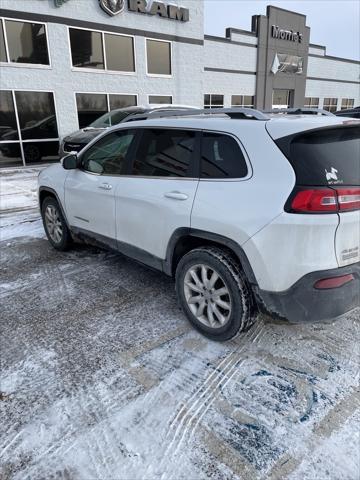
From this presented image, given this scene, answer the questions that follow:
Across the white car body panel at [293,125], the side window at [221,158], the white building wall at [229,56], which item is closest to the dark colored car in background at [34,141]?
the white building wall at [229,56]

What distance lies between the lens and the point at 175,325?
320 cm

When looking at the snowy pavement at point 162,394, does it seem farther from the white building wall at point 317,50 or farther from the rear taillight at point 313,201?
the white building wall at point 317,50

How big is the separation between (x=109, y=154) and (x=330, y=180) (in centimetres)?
236

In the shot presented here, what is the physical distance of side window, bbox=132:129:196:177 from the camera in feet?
9.84

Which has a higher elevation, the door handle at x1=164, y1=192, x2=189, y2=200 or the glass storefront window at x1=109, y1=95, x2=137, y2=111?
the glass storefront window at x1=109, y1=95, x2=137, y2=111

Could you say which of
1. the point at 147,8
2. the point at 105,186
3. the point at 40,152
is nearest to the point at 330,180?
the point at 105,186

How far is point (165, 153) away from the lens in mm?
3229

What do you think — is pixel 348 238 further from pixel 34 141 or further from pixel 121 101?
pixel 121 101

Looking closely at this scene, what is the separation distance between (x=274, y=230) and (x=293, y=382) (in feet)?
3.44

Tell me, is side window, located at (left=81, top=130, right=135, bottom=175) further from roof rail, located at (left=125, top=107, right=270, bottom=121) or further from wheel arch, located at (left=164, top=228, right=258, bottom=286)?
wheel arch, located at (left=164, top=228, right=258, bottom=286)

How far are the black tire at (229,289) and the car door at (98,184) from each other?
1.26 metres

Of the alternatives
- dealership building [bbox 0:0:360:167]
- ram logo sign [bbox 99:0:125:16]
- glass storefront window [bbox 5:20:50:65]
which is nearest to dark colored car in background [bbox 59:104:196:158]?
dealership building [bbox 0:0:360:167]

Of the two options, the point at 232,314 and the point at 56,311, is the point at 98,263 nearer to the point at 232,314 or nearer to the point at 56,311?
the point at 56,311

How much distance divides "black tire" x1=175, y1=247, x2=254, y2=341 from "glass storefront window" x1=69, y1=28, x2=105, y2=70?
12908 mm
